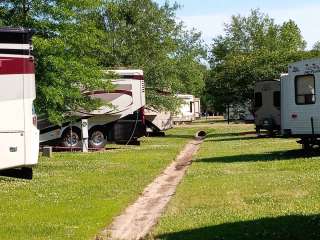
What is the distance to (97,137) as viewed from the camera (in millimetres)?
27422

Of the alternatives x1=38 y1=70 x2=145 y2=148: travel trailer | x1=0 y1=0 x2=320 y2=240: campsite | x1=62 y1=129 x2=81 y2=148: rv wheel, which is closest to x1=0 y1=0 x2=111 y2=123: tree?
x1=0 y1=0 x2=320 y2=240: campsite

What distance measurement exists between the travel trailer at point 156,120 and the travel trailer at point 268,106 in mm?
5325

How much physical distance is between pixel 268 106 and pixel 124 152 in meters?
11.1

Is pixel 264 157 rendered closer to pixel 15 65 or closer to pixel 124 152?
pixel 124 152

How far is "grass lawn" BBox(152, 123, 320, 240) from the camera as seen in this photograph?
8.76m

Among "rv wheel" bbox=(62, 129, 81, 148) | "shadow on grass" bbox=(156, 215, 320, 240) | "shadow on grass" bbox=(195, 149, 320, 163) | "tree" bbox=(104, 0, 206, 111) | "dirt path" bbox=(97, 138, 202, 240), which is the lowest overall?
"dirt path" bbox=(97, 138, 202, 240)

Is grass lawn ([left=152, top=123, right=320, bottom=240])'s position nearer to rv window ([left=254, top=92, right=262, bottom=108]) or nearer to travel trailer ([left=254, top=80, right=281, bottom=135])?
travel trailer ([left=254, top=80, right=281, bottom=135])

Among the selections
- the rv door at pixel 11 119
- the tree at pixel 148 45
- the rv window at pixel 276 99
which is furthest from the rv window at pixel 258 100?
the rv door at pixel 11 119

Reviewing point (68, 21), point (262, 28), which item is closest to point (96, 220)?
point (68, 21)

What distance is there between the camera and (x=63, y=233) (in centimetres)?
909

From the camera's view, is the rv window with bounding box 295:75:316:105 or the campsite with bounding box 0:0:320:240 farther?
the rv window with bounding box 295:75:316:105

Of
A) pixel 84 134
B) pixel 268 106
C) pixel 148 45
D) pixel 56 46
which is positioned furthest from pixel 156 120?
pixel 56 46

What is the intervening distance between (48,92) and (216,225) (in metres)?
9.42

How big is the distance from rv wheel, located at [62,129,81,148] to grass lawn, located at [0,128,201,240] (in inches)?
203
